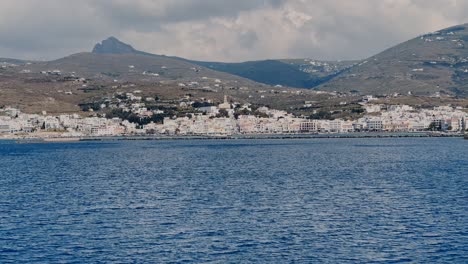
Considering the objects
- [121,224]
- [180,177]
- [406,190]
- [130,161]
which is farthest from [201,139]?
[121,224]

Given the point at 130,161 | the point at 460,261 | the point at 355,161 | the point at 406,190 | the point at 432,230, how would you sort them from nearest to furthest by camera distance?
1. the point at 460,261
2. the point at 432,230
3. the point at 406,190
4. the point at 355,161
5. the point at 130,161

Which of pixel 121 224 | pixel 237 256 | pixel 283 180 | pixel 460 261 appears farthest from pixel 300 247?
pixel 283 180

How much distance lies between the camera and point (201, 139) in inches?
7697

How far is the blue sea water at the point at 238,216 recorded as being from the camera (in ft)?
110

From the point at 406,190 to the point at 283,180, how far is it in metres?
13.4

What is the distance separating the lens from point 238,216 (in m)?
43.9

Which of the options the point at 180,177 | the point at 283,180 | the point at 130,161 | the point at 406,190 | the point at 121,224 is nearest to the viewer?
the point at 121,224

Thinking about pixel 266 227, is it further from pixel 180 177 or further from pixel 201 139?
pixel 201 139

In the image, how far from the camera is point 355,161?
92188 millimetres

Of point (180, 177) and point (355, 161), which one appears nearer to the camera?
point (180, 177)

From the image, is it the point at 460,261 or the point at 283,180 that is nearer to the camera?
the point at 460,261

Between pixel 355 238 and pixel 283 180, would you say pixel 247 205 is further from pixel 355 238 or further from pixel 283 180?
pixel 283 180

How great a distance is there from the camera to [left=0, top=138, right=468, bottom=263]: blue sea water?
33.6 m

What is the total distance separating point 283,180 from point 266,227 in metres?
26.6
